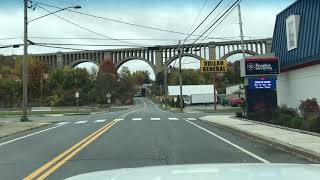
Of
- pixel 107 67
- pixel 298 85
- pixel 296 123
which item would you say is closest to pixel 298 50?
pixel 298 85

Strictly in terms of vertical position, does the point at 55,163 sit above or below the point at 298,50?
below

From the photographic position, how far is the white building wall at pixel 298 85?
28.7 metres

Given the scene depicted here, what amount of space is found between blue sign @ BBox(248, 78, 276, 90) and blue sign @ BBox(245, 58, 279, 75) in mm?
581

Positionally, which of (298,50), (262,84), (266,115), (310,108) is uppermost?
(298,50)

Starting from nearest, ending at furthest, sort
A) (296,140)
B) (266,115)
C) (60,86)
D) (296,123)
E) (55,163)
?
(55,163) → (296,140) → (296,123) → (266,115) → (60,86)

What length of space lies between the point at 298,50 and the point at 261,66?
442 centimetres

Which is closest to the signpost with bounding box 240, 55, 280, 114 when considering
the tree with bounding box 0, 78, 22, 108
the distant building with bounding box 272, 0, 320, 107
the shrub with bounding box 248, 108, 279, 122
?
the distant building with bounding box 272, 0, 320, 107

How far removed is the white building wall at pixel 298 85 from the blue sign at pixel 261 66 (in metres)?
0.93

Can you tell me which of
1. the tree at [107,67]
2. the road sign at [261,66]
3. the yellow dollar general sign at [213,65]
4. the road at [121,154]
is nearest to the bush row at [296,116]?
the road sign at [261,66]

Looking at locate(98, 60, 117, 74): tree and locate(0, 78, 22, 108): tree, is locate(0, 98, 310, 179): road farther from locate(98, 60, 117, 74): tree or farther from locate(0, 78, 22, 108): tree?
locate(98, 60, 117, 74): tree

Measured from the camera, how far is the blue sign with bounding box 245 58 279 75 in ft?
110

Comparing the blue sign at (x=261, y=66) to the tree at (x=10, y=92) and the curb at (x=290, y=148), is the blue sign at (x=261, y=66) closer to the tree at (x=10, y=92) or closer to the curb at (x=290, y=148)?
the curb at (x=290, y=148)

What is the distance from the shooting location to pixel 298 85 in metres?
31.4

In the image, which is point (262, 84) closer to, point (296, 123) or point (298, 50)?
point (298, 50)
